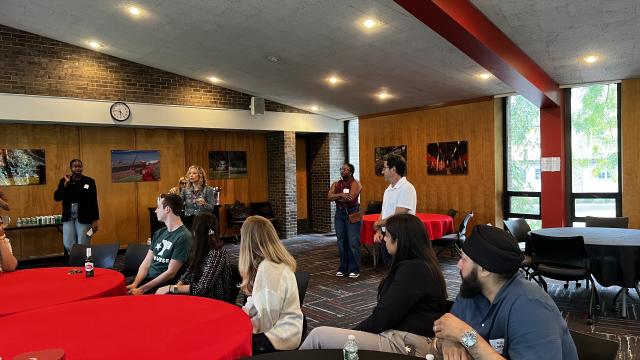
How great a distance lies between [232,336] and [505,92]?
7357 mm

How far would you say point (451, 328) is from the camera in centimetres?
170

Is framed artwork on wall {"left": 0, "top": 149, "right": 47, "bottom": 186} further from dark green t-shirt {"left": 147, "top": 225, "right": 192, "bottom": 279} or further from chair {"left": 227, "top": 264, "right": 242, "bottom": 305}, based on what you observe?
chair {"left": 227, "top": 264, "right": 242, "bottom": 305}

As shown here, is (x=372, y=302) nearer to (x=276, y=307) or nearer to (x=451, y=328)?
(x=276, y=307)

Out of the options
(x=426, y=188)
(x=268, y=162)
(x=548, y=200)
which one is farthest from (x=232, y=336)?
(x=268, y=162)

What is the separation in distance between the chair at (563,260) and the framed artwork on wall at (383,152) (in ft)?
16.6

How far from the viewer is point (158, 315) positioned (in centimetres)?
234

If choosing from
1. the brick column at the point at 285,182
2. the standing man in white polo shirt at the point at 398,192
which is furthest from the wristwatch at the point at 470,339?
the brick column at the point at 285,182

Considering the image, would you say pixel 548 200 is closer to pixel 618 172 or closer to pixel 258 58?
pixel 618 172

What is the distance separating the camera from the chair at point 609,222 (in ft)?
19.2

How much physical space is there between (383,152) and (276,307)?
26.5 feet

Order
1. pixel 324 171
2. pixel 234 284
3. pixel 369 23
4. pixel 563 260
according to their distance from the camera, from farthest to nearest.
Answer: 1. pixel 324 171
2. pixel 369 23
3. pixel 563 260
4. pixel 234 284

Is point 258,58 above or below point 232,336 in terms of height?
above

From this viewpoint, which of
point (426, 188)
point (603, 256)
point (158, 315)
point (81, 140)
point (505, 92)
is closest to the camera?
point (158, 315)

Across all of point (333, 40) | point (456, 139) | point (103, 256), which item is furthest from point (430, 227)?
point (103, 256)
